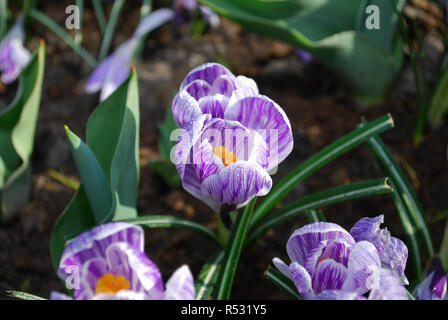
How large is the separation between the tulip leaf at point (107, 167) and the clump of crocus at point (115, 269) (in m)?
0.25

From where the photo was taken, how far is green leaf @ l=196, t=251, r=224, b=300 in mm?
1035

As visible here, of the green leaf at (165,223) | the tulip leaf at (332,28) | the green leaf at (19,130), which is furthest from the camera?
the tulip leaf at (332,28)

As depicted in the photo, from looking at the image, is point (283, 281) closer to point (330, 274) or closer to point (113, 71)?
point (330, 274)

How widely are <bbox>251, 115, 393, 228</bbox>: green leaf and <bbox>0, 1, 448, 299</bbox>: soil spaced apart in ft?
0.74

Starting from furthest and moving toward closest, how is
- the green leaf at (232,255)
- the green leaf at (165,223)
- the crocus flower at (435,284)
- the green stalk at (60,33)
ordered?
the green stalk at (60,33)
the green leaf at (165,223)
the green leaf at (232,255)
the crocus flower at (435,284)

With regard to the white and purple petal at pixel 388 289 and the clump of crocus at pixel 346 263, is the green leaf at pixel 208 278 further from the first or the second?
the white and purple petal at pixel 388 289

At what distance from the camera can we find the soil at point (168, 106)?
141 cm

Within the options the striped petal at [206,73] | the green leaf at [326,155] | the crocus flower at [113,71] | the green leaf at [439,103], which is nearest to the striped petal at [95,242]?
the striped petal at [206,73]

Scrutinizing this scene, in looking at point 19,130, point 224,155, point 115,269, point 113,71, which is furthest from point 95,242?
point 113,71

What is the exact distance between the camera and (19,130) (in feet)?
4.66

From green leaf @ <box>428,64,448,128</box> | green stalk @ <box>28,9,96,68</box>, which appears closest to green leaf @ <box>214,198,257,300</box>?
green leaf @ <box>428,64,448,128</box>

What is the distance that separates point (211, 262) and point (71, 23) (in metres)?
1.38

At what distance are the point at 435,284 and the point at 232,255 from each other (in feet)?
1.29

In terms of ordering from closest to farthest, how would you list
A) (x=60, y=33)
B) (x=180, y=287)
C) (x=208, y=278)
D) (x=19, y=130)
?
(x=180, y=287), (x=208, y=278), (x=19, y=130), (x=60, y=33)
